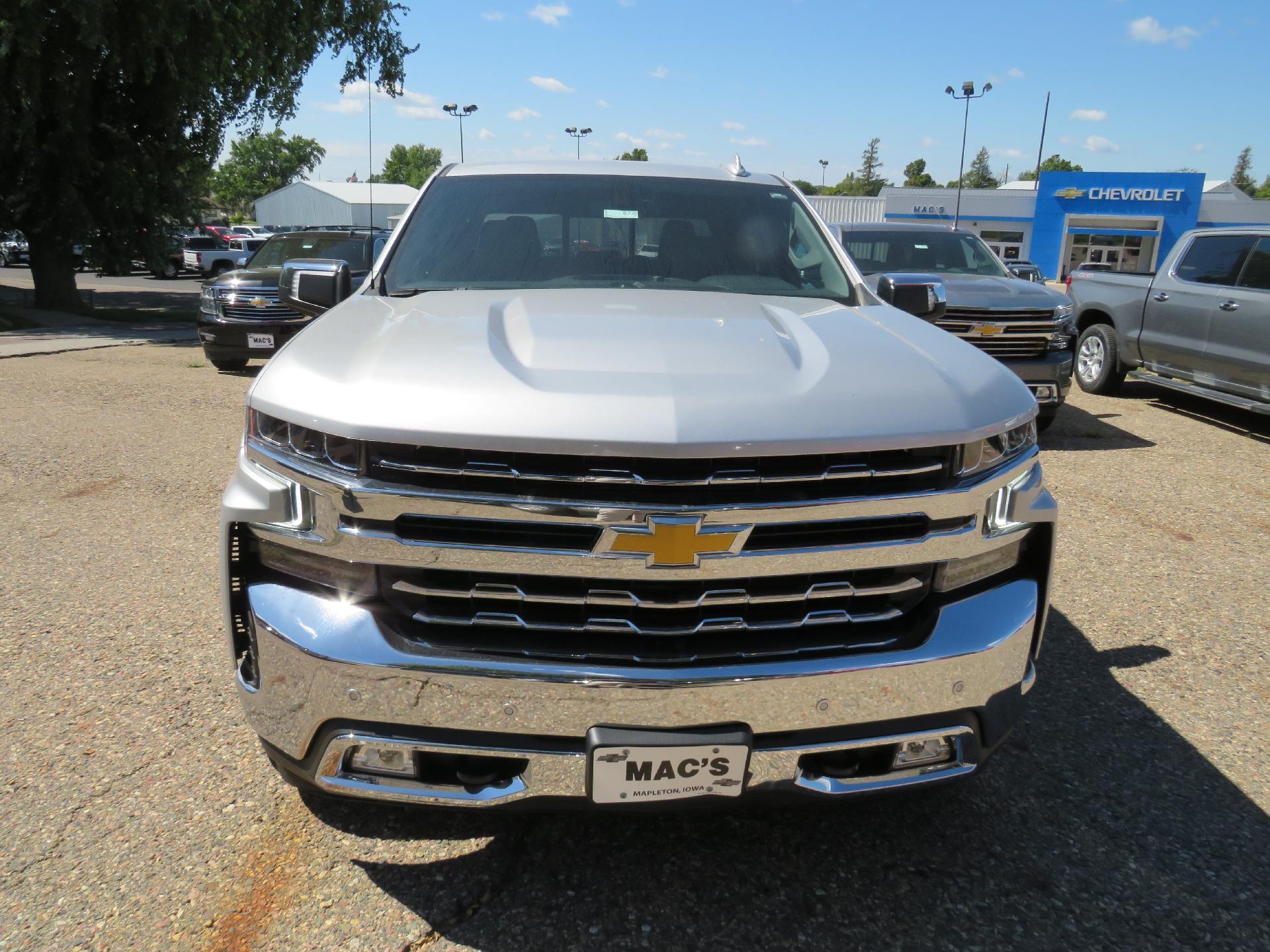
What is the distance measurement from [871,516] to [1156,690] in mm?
2271

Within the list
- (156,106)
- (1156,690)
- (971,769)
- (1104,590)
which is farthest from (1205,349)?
(156,106)

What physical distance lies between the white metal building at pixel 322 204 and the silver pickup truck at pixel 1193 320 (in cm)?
7284

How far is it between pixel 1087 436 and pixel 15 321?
17025 millimetres

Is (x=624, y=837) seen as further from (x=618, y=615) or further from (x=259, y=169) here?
(x=259, y=169)

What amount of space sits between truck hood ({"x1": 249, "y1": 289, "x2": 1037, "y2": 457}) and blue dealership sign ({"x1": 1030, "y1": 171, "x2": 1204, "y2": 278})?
51204 millimetres

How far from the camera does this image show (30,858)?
2465mm

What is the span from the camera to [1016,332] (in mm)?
7734

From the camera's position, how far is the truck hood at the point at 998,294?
7.77 m

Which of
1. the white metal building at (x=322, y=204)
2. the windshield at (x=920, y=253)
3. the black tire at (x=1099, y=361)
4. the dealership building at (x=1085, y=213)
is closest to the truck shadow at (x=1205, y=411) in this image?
the black tire at (x=1099, y=361)

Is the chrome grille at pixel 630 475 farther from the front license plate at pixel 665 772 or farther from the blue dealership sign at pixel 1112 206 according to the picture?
the blue dealership sign at pixel 1112 206

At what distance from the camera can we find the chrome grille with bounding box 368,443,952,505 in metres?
1.95

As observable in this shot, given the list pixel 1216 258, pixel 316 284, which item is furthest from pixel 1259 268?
pixel 316 284

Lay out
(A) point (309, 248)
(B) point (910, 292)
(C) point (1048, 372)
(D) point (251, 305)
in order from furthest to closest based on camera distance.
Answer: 1. (A) point (309, 248)
2. (D) point (251, 305)
3. (C) point (1048, 372)
4. (B) point (910, 292)

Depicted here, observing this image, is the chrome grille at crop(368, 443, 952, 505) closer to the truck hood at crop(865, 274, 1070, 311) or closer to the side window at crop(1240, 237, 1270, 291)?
the truck hood at crop(865, 274, 1070, 311)
